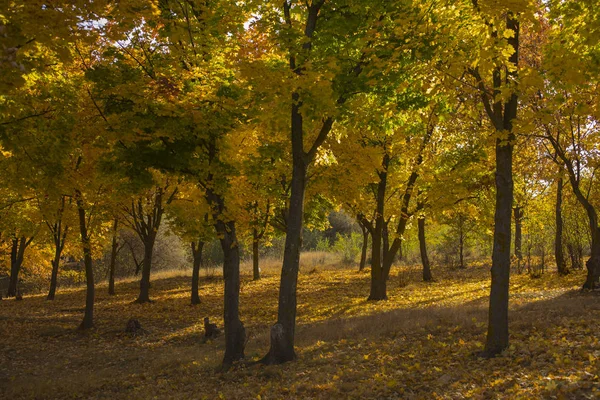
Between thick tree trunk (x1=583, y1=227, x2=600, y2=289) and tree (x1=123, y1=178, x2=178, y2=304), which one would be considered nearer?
thick tree trunk (x1=583, y1=227, x2=600, y2=289)

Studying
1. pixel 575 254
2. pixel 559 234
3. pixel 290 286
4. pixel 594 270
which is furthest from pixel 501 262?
pixel 575 254

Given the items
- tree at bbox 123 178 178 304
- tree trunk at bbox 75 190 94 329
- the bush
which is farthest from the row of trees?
the bush

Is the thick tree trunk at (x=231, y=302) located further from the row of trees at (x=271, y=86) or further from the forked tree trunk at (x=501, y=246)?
the forked tree trunk at (x=501, y=246)

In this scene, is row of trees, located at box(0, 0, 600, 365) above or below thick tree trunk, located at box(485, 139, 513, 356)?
above

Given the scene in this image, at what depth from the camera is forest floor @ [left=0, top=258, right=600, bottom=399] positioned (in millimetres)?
6320

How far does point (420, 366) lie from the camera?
24.1ft

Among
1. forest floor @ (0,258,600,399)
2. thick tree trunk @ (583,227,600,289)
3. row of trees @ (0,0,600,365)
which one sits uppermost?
row of trees @ (0,0,600,365)

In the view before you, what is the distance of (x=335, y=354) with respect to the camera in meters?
8.93

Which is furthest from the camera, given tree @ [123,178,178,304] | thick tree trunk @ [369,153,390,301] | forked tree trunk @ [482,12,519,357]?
tree @ [123,178,178,304]

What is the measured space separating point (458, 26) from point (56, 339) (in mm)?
14430

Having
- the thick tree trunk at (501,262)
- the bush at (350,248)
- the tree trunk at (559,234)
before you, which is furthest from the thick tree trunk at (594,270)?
the bush at (350,248)

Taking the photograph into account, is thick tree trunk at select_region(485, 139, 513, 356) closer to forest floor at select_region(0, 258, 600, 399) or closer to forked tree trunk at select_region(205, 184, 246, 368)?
forest floor at select_region(0, 258, 600, 399)

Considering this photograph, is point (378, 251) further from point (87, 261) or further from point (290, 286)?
point (87, 261)

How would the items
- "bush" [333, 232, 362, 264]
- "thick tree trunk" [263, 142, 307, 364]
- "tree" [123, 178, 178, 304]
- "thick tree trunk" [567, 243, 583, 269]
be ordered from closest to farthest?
"thick tree trunk" [263, 142, 307, 364]
"tree" [123, 178, 178, 304]
"thick tree trunk" [567, 243, 583, 269]
"bush" [333, 232, 362, 264]
